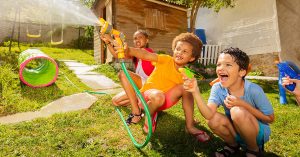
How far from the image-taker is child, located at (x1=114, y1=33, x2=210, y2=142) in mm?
3395

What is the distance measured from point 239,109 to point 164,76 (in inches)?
45.6

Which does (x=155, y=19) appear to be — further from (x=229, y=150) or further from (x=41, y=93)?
(x=229, y=150)

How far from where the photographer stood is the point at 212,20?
1603 centimetres

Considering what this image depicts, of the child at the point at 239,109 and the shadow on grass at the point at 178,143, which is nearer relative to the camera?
the child at the point at 239,109

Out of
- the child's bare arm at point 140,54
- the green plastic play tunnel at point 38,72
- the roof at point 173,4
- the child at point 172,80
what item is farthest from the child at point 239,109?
the roof at point 173,4

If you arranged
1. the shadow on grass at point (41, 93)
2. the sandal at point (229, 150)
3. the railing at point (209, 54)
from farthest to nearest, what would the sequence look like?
the railing at point (209, 54), the shadow on grass at point (41, 93), the sandal at point (229, 150)

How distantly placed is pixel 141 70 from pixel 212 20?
12.4m

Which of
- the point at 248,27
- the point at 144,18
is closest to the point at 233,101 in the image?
the point at 144,18

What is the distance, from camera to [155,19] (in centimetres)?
1412

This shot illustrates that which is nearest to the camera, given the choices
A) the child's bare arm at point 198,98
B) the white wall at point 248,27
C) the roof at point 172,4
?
the child's bare arm at point 198,98

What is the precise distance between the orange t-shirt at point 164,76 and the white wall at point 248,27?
33.4 ft

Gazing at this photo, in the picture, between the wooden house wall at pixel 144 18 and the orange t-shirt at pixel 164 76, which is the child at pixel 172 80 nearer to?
the orange t-shirt at pixel 164 76

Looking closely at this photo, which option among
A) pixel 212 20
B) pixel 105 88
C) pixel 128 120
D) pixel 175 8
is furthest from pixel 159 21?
pixel 128 120

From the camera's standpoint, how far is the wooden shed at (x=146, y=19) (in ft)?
42.6
